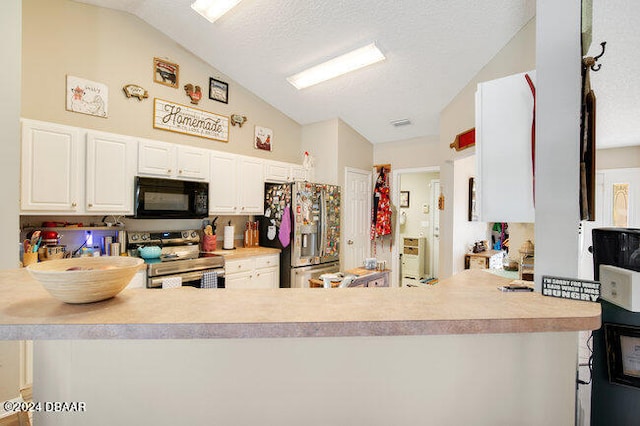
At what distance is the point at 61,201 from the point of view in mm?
2521

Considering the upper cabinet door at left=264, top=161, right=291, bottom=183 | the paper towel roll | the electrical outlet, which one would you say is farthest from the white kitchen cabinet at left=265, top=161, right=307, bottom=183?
the electrical outlet

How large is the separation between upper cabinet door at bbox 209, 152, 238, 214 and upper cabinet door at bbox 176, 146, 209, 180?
0.31ft

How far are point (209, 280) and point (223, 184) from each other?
1173 millimetres

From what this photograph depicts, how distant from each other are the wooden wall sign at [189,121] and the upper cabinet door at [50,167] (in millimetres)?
989

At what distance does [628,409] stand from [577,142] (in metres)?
Result: 1.33

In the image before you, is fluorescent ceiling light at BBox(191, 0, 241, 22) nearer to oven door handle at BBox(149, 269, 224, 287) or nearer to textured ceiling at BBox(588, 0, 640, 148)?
oven door handle at BBox(149, 269, 224, 287)

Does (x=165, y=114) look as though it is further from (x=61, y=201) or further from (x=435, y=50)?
(x=435, y=50)

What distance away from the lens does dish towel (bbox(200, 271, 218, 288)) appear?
3104 mm

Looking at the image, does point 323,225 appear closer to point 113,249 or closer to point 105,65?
point 113,249

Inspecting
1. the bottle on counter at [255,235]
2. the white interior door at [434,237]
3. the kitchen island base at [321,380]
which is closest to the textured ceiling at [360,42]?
the bottle on counter at [255,235]

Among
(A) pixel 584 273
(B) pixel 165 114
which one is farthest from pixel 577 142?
(A) pixel 584 273

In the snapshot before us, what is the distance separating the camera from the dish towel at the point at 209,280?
310 cm

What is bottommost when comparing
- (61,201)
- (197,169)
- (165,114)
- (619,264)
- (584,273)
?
(584,273)

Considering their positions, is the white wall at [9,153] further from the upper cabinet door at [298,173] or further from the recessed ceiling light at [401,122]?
the recessed ceiling light at [401,122]
